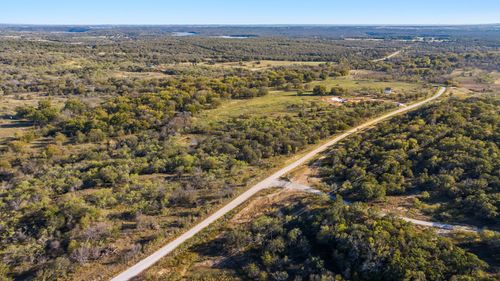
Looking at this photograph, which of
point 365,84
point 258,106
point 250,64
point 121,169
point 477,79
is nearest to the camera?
point 121,169

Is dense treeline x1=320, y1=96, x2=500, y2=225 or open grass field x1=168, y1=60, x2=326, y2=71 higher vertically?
open grass field x1=168, y1=60, x2=326, y2=71

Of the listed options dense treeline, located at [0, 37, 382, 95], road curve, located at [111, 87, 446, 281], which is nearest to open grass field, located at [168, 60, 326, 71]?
dense treeline, located at [0, 37, 382, 95]

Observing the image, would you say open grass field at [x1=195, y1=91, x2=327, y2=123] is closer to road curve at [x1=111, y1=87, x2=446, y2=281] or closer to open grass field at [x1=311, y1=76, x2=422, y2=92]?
open grass field at [x1=311, y1=76, x2=422, y2=92]

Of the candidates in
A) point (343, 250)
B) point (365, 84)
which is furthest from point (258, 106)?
point (343, 250)

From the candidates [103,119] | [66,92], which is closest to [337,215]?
[103,119]

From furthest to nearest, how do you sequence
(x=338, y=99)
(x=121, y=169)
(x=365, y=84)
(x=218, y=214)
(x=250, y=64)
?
(x=250, y=64)
(x=365, y=84)
(x=338, y=99)
(x=121, y=169)
(x=218, y=214)

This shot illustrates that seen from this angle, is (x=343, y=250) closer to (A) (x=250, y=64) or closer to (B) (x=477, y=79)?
(B) (x=477, y=79)
